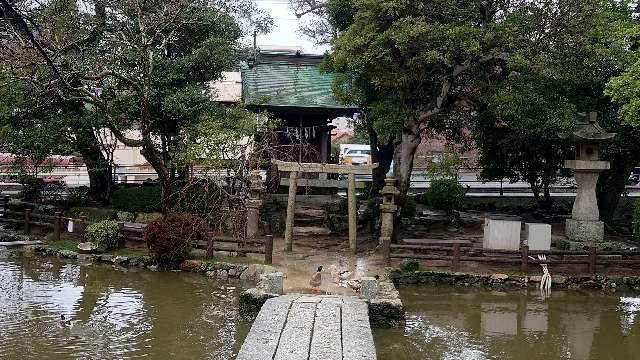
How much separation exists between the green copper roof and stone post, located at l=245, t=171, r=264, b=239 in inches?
155

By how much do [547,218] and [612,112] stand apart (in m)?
7.20

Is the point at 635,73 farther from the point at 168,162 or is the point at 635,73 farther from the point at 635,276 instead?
the point at 168,162

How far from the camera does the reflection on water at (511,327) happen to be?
12016 millimetres

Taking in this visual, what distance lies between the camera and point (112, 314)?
44.9 feet

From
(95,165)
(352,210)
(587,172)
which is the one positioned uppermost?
(587,172)

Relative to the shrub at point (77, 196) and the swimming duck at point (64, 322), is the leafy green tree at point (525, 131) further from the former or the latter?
the shrub at point (77, 196)

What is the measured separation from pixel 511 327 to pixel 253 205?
31.6 ft

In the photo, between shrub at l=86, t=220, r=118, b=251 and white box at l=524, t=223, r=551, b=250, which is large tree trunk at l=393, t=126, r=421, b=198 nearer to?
white box at l=524, t=223, r=551, b=250

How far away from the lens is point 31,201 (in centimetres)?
2547

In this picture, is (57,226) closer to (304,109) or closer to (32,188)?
(32,188)

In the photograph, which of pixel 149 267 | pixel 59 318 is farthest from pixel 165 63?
pixel 59 318

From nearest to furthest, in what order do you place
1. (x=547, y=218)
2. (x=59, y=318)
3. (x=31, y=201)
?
1. (x=59, y=318)
2. (x=31, y=201)
3. (x=547, y=218)

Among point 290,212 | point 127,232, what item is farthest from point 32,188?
point 290,212

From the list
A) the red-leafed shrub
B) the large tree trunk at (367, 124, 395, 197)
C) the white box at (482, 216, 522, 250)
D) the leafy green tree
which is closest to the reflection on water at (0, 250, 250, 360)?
the red-leafed shrub
